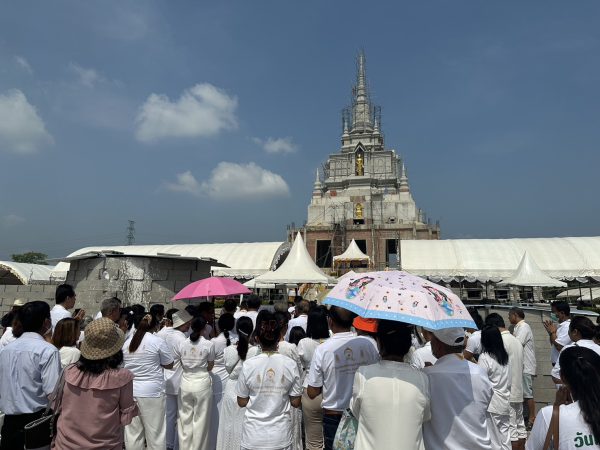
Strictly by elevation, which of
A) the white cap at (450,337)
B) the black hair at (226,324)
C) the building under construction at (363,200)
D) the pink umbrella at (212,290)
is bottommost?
the black hair at (226,324)

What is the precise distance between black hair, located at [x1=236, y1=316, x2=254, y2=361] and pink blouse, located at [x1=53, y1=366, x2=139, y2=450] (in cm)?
181

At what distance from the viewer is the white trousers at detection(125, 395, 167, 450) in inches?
192

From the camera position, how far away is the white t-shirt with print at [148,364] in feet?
15.8

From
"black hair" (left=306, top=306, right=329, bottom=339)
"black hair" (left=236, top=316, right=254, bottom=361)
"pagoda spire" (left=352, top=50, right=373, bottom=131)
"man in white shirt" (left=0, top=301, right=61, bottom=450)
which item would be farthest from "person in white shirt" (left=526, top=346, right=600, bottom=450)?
"pagoda spire" (left=352, top=50, right=373, bottom=131)

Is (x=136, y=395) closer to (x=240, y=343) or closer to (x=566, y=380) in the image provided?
(x=240, y=343)

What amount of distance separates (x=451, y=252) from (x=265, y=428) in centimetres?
2866

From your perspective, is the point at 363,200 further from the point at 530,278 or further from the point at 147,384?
the point at 147,384

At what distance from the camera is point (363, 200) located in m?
46.8

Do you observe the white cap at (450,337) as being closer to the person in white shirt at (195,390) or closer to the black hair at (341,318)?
the black hair at (341,318)

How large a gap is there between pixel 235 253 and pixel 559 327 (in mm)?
30063

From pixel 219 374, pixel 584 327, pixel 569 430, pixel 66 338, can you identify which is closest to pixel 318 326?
pixel 219 374

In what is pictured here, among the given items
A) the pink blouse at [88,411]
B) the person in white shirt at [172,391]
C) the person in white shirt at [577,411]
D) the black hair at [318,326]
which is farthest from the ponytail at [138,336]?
the person in white shirt at [577,411]

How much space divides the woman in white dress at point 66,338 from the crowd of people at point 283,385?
0.5 inches

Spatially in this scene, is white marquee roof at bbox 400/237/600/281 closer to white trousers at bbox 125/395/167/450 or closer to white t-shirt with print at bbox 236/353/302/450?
white trousers at bbox 125/395/167/450
